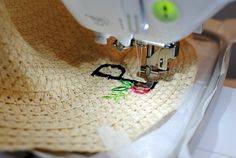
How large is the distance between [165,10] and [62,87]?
335mm

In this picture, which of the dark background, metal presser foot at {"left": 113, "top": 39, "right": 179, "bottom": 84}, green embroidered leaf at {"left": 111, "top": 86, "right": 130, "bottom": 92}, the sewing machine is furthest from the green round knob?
the dark background

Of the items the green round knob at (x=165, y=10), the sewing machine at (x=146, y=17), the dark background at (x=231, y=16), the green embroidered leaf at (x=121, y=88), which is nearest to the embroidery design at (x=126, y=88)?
the green embroidered leaf at (x=121, y=88)

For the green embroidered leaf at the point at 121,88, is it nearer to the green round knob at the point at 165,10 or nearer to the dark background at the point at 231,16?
the green round knob at the point at 165,10

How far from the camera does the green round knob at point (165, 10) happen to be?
640 millimetres

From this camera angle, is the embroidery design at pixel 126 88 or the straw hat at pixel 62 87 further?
the embroidery design at pixel 126 88

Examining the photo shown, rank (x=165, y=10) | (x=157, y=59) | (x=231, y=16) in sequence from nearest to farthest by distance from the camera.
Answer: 1. (x=165, y=10)
2. (x=157, y=59)
3. (x=231, y=16)

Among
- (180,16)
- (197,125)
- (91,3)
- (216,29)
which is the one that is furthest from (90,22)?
(216,29)

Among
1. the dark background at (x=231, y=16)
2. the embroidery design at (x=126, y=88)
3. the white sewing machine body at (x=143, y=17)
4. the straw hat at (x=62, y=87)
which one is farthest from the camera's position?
the dark background at (x=231, y=16)

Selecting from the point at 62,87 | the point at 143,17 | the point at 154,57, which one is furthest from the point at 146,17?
the point at 62,87

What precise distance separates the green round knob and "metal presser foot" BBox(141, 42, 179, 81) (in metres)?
0.14

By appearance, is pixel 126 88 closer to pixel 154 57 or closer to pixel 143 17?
pixel 154 57

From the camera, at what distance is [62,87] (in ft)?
2.92

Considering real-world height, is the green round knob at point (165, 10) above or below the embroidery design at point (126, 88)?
above

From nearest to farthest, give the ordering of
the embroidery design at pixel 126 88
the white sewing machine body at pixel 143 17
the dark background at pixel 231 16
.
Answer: the white sewing machine body at pixel 143 17 → the embroidery design at pixel 126 88 → the dark background at pixel 231 16
